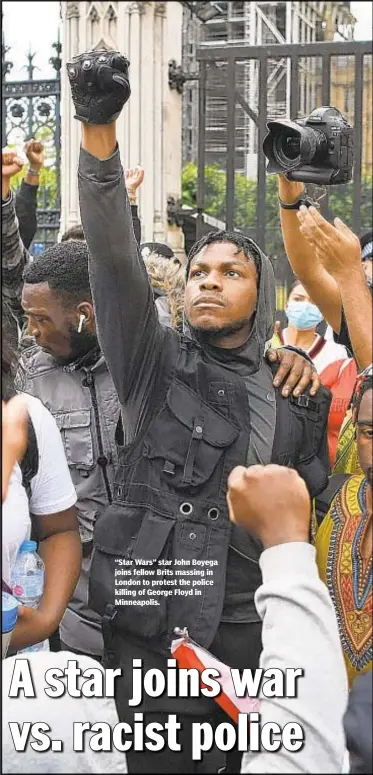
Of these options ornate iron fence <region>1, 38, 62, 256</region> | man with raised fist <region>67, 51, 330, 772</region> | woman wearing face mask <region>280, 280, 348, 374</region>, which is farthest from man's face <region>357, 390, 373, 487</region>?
ornate iron fence <region>1, 38, 62, 256</region>

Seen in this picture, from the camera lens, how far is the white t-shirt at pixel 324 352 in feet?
13.3

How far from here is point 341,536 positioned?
73.2 inches

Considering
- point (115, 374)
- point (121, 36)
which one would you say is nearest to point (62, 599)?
point (115, 374)

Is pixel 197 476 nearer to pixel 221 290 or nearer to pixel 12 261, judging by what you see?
pixel 221 290

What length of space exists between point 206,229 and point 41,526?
4.53 metres

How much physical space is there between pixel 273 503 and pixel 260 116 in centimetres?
450

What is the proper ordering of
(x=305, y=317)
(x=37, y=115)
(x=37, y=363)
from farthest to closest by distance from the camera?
(x=37, y=115)
(x=305, y=317)
(x=37, y=363)

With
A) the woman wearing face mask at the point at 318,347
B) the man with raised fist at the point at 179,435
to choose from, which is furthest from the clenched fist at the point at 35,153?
the man with raised fist at the point at 179,435

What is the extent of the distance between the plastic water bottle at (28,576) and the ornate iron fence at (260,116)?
382cm

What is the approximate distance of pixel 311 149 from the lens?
80.4 inches

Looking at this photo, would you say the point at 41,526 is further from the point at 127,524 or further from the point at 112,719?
the point at 112,719

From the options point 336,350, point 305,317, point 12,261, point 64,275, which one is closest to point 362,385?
point 64,275

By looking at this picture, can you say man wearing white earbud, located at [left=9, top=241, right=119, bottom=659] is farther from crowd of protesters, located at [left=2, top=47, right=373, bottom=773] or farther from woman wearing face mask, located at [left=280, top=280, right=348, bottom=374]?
woman wearing face mask, located at [left=280, top=280, right=348, bottom=374]

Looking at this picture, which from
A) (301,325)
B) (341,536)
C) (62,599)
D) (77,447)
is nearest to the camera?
(341,536)
